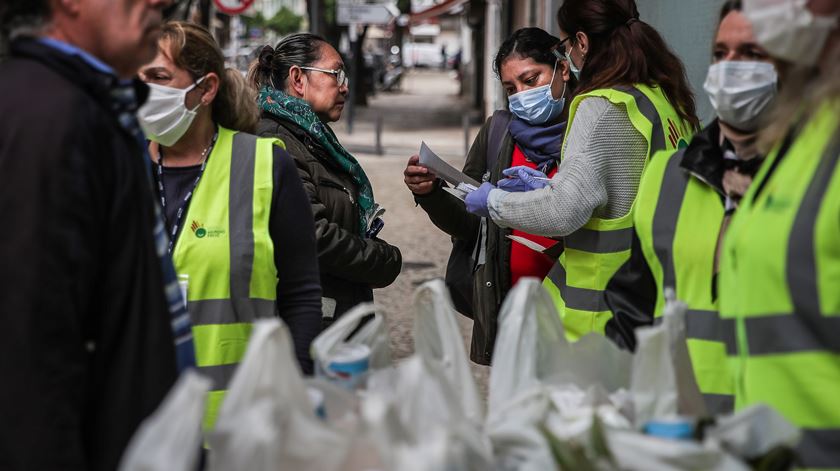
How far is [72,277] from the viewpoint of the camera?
2.04 meters

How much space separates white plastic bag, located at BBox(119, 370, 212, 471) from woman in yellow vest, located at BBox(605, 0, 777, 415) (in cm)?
131

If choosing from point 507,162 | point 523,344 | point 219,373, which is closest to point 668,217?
point 523,344

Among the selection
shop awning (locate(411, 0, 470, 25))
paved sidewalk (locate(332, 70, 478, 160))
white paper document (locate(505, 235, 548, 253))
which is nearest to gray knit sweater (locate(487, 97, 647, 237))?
white paper document (locate(505, 235, 548, 253))

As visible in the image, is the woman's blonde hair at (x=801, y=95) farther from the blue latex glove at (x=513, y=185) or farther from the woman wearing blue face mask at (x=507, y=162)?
the woman wearing blue face mask at (x=507, y=162)

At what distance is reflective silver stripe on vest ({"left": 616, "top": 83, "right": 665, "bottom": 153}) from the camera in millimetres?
3621

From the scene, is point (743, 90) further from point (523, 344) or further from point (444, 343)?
point (444, 343)

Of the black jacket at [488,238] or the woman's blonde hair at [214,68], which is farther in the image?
the black jacket at [488,238]

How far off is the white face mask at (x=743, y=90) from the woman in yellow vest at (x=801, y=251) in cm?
51

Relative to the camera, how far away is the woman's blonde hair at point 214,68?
3.29 meters

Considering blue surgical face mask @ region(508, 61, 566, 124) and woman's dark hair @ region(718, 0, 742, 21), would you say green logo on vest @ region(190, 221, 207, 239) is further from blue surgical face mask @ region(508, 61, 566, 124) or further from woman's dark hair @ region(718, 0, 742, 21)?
blue surgical face mask @ region(508, 61, 566, 124)

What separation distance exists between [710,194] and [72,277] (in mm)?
1519

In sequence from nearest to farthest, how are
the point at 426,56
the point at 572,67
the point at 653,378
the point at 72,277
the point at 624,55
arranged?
1. the point at 72,277
2. the point at 653,378
3. the point at 624,55
4. the point at 572,67
5. the point at 426,56

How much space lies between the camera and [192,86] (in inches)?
131

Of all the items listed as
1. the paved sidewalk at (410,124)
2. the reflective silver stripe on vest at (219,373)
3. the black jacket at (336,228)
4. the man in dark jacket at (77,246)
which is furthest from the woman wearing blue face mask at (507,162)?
the paved sidewalk at (410,124)
